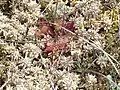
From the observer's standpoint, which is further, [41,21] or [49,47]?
[41,21]

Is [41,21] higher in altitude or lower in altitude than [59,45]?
higher

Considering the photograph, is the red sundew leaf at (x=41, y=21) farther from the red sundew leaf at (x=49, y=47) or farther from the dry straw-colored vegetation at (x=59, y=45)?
the red sundew leaf at (x=49, y=47)

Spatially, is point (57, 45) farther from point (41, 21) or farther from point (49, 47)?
point (41, 21)

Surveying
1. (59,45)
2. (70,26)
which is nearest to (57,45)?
(59,45)

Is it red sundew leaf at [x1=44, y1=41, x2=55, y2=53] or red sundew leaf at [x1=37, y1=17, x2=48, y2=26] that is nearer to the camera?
red sundew leaf at [x1=44, y1=41, x2=55, y2=53]

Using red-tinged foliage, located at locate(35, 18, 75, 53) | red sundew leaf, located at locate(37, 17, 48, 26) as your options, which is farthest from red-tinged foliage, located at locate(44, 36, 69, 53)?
red sundew leaf, located at locate(37, 17, 48, 26)

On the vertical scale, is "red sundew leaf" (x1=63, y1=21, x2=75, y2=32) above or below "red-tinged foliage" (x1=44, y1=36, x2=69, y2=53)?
above

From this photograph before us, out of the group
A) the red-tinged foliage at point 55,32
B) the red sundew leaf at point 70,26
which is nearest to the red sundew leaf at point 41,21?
the red-tinged foliage at point 55,32

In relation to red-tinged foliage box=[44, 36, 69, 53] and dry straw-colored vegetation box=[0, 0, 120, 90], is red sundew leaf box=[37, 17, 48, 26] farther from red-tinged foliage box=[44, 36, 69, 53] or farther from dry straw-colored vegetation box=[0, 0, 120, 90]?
red-tinged foliage box=[44, 36, 69, 53]

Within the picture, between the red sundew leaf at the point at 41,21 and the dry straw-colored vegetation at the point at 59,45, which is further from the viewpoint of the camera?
the red sundew leaf at the point at 41,21
